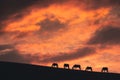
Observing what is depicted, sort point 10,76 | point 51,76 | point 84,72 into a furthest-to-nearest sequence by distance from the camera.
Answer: point 84,72
point 51,76
point 10,76

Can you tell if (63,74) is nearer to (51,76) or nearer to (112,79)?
(51,76)

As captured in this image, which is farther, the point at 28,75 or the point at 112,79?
the point at 112,79

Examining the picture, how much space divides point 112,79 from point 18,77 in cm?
1269

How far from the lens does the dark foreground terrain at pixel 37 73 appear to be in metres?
44.2

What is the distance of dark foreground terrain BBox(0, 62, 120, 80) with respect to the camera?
4419 cm

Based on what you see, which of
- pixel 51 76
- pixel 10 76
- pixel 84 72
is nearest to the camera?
pixel 10 76

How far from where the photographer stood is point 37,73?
46.2 m

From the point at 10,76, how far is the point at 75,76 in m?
8.22

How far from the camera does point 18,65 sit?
149 feet

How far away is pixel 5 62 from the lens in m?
44.8

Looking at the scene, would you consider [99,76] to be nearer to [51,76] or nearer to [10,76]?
[51,76]

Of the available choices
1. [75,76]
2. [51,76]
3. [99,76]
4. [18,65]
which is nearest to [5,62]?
[18,65]

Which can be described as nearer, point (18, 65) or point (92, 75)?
point (18, 65)

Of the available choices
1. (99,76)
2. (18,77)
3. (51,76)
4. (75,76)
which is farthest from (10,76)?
(99,76)
